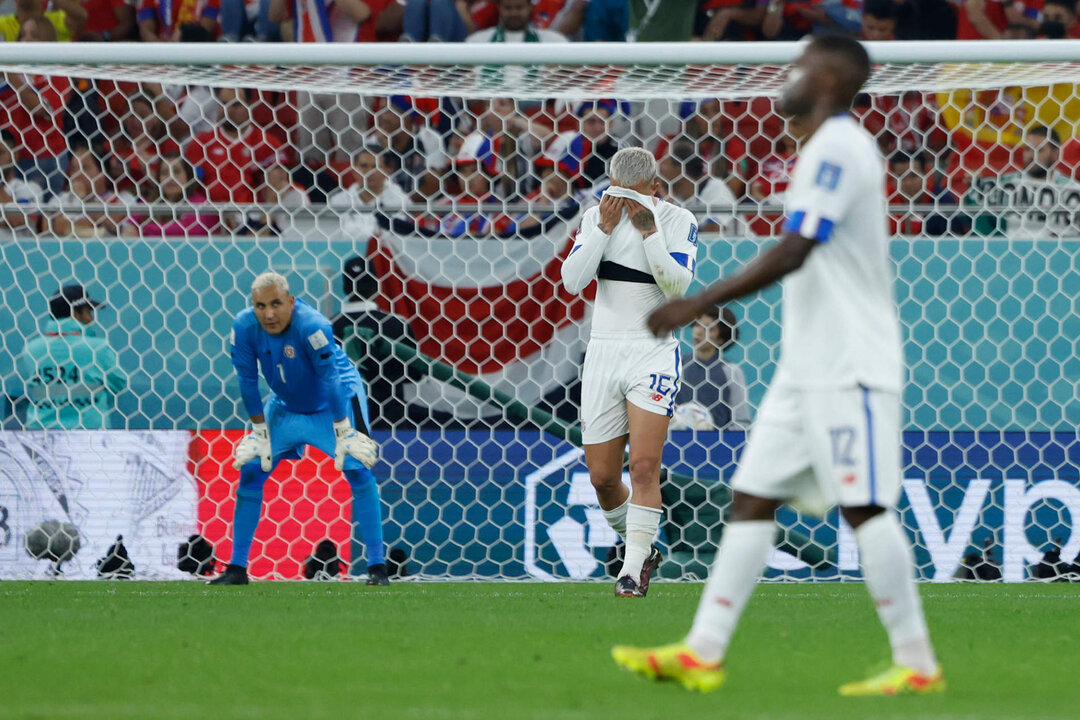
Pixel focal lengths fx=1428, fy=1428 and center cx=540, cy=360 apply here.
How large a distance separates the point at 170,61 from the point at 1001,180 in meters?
4.71

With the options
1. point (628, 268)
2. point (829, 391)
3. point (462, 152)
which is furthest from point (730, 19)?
point (829, 391)

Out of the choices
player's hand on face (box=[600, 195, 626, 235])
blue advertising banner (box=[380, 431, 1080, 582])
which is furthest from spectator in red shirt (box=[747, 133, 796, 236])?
player's hand on face (box=[600, 195, 626, 235])

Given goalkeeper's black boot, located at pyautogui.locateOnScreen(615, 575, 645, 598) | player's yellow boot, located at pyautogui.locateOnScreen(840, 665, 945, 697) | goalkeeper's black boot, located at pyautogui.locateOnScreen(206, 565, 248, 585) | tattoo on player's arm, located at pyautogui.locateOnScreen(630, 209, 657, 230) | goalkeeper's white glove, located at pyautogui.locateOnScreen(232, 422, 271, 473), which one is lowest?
goalkeeper's black boot, located at pyautogui.locateOnScreen(206, 565, 248, 585)

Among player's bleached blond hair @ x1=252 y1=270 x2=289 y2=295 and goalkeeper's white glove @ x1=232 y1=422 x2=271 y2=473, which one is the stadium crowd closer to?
player's bleached blond hair @ x1=252 y1=270 x2=289 y2=295

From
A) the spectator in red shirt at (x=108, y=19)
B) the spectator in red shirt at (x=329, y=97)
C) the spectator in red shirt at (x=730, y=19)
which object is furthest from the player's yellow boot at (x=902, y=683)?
the spectator in red shirt at (x=108, y=19)

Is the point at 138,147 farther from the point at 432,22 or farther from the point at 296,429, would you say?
the point at 296,429

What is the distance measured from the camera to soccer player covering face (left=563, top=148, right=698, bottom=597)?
6180 millimetres

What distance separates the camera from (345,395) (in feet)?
23.7

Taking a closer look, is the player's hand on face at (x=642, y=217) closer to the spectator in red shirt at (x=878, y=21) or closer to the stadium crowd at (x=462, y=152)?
the stadium crowd at (x=462, y=152)

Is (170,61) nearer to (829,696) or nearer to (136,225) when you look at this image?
(136,225)

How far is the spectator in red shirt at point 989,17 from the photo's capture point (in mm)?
11188

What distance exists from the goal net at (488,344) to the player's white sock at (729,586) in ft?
13.4

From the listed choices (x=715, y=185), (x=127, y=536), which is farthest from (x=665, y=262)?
(x=127, y=536)

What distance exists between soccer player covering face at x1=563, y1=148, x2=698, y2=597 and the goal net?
133 centimetres
